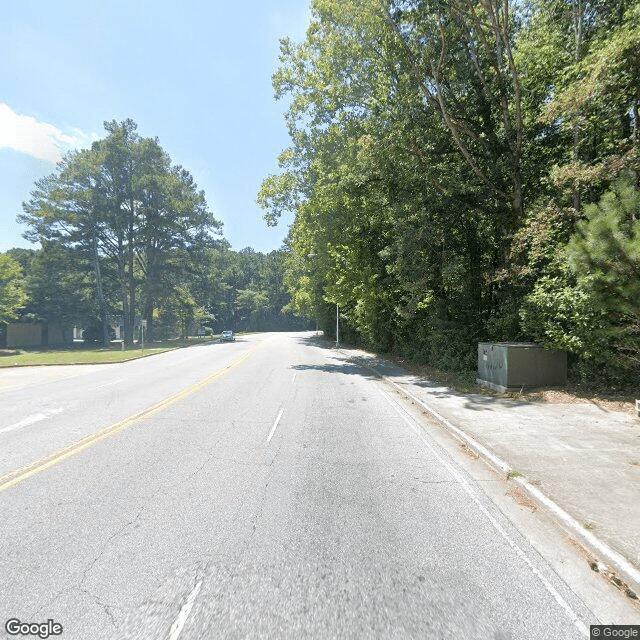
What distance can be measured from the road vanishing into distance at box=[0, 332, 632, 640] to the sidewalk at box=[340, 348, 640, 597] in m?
0.57

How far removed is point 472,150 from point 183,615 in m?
17.9

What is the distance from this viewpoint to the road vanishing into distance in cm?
281

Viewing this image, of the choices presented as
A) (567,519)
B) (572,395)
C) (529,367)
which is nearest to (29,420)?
(567,519)

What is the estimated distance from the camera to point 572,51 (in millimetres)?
13109

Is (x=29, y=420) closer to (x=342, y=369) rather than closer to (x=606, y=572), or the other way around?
(x=606, y=572)

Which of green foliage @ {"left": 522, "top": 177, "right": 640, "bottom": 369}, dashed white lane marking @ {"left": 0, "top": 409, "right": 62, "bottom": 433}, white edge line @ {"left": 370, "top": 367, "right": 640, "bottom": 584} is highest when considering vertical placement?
green foliage @ {"left": 522, "top": 177, "right": 640, "bottom": 369}

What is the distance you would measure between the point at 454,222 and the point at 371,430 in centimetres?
1127

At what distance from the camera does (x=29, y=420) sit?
8641mm

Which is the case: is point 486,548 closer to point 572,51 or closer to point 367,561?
point 367,561

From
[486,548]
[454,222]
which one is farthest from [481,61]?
[486,548]

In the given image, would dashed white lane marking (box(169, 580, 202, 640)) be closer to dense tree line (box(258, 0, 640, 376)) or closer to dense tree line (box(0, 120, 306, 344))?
dense tree line (box(258, 0, 640, 376))

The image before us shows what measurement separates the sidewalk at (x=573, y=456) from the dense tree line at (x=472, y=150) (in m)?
2.50

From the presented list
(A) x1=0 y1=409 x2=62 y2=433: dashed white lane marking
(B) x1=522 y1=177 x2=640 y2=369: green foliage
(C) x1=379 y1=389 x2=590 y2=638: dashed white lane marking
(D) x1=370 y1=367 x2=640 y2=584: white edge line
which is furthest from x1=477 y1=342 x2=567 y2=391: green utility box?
(A) x1=0 y1=409 x2=62 y2=433: dashed white lane marking

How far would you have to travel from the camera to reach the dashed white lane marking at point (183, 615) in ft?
8.71
